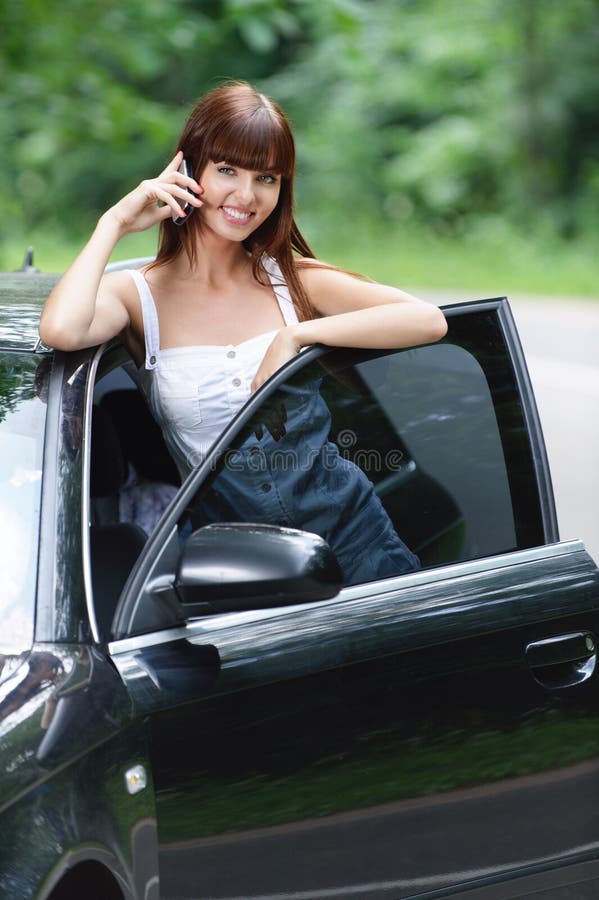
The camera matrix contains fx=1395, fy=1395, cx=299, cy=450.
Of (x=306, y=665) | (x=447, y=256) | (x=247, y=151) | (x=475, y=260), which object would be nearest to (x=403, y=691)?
(x=306, y=665)

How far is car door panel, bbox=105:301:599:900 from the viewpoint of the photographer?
6.96ft

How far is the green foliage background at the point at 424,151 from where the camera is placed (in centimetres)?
2367

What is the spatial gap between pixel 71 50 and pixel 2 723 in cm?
1081

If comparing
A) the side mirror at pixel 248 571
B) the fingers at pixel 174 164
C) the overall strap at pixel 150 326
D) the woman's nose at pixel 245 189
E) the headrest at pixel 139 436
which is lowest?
the side mirror at pixel 248 571

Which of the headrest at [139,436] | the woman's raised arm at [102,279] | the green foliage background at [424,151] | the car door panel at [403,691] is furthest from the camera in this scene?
the green foliage background at [424,151]

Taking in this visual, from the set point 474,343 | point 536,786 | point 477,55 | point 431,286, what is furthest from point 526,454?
point 477,55

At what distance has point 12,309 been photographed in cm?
274

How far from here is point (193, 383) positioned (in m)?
2.74

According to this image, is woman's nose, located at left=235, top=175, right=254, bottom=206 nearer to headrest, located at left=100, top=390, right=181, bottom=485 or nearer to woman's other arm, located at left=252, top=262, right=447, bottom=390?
woman's other arm, located at left=252, top=262, right=447, bottom=390

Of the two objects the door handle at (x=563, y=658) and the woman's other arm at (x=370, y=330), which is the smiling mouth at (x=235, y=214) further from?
the door handle at (x=563, y=658)

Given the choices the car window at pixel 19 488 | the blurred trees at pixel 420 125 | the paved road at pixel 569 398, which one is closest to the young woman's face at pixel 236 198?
the car window at pixel 19 488

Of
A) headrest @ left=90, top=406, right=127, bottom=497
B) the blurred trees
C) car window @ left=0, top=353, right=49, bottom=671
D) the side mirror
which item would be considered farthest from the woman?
the blurred trees

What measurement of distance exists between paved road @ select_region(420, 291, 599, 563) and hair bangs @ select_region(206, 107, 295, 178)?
151 inches

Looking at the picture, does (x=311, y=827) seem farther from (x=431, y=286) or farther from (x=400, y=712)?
(x=431, y=286)
